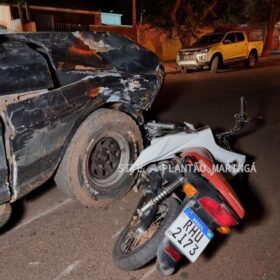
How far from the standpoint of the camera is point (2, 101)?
7.38 feet

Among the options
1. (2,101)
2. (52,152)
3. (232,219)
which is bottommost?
(232,219)

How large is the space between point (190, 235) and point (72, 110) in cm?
151

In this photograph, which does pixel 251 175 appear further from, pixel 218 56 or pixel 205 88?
pixel 218 56

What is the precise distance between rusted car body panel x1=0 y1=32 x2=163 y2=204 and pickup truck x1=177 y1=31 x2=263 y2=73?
440 inches

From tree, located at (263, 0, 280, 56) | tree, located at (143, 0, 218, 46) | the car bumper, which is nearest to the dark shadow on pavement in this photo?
the car bumper

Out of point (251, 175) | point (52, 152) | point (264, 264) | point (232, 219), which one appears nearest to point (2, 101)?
point (52, 152)

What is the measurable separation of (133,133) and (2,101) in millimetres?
1524

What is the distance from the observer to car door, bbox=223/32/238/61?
14.9m

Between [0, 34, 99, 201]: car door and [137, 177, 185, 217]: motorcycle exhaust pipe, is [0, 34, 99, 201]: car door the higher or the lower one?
the higher one

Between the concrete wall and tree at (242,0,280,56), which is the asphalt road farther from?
tree at (242,0,280,56)

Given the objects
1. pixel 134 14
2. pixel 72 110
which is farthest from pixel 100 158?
pixel 134 14

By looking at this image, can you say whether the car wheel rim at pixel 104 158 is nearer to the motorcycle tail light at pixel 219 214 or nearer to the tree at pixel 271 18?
the motorcycle tail light at pixel 219 214

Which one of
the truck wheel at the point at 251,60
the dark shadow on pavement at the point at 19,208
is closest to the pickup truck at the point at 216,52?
the truck wheel at the point at 251,60

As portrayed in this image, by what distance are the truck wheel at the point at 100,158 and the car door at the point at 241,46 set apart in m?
14.1
